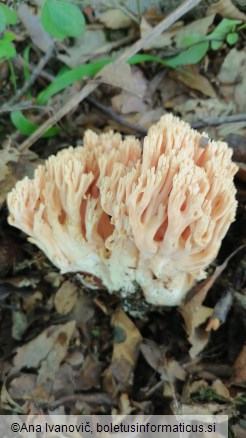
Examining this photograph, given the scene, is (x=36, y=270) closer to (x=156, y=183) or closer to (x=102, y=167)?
(x=102, y=167)

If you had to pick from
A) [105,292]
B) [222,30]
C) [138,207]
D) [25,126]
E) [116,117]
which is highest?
[222,30]

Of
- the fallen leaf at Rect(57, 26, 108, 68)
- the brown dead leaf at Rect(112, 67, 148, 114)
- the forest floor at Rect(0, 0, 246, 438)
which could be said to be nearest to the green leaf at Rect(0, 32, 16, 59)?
the forest floor at Rect(0, 0, 246, 438)

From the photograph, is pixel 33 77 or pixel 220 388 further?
pixel 33 77

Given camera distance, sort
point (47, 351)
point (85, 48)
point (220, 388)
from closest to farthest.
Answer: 1. point (220, 388)
2. point (47, 351)
3. point (85, 48)

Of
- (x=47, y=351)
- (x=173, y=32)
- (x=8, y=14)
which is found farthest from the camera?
(x=173, y=32)

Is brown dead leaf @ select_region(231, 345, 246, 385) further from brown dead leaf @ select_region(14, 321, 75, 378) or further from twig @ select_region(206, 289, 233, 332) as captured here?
brown dead leaf @ select_region(14, 321, 75, 378)

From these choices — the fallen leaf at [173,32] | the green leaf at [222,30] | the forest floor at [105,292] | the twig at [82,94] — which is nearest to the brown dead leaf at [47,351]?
the forest floor at [105,292]

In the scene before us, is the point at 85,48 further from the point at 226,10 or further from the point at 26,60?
the point at 226,10

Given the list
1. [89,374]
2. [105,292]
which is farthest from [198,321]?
[89,374]
